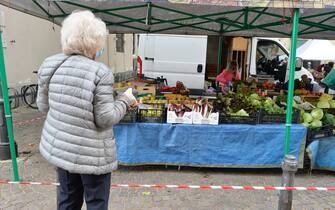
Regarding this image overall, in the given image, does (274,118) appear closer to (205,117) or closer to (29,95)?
(205,117)

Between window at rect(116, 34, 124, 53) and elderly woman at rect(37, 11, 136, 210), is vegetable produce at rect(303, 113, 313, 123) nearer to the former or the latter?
elderly woman at rect(37, 11, 136, 210)

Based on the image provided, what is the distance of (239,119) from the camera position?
434 centimetres

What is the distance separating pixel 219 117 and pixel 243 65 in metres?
7.25

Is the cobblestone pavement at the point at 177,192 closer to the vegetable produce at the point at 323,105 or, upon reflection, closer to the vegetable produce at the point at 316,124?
the vegetable produce at the point at 316,124

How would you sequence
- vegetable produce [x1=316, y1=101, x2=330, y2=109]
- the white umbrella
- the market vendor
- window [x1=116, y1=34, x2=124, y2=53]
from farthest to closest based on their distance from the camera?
window [x1=116, y1=34, x2=124, y2=53] → the white umbrella → the market vendor → vegetable produce [x1=316, y1=101, x2=330, y2=109]

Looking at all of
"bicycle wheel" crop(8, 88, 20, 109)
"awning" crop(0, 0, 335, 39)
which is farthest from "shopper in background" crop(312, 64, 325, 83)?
"bicycle wheel" crop(8, 88, 20, 109)

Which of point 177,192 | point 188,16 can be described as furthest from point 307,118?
point 188,16

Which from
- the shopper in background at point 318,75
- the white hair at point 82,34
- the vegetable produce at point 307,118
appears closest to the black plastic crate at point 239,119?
the vegetable produce at point 307,118

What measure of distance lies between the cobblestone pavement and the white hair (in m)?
2.05

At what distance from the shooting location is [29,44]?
9211 millimetres

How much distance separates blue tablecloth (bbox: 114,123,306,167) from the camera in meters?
4.26

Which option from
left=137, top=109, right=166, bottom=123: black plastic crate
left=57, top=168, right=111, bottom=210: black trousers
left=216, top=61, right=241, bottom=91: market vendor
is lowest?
left=57, top=168, right=111, bottom=210: black trousers

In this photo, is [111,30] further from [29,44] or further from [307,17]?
→ [307,17]

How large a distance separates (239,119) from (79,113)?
2.81 metres
